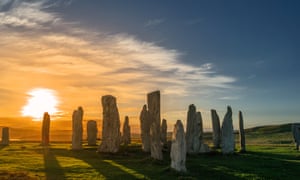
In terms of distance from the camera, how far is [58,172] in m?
26.8

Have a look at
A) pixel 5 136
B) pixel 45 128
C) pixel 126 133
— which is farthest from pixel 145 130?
pixel 5 136

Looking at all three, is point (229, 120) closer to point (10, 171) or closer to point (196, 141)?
point (196, 141)

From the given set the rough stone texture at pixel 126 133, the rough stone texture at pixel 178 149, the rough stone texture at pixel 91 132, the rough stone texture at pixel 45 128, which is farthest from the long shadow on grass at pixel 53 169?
the rough stone texture at pixel 126 133

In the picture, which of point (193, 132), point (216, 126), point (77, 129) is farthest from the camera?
point (216, 126)

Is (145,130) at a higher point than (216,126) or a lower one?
lower

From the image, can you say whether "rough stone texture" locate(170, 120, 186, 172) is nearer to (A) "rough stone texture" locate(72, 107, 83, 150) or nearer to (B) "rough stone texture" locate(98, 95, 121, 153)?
(B) "rough stone texture" locate(98, 95, 121, 153)

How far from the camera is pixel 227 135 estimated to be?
4328 cm

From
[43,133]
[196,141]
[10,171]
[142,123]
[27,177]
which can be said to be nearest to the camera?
[27,177]

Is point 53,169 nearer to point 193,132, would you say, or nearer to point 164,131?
point 193,132

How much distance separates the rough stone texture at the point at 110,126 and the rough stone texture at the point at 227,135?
12.1m

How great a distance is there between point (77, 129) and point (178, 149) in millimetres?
21248

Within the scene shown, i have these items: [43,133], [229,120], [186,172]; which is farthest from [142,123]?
[186,172]

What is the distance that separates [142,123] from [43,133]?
15.9 metres

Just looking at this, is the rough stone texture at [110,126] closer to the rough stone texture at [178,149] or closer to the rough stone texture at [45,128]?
the rough stone texture at [45,128]
